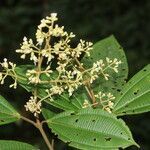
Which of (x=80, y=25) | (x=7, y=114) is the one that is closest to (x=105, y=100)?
(x=7, y=114)

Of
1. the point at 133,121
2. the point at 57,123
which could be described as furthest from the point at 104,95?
the point at 133,121

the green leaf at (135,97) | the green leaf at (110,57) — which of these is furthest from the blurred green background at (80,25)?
the green leaf at (135,97)

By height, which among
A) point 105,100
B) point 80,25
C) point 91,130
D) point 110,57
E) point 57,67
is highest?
point 80,25

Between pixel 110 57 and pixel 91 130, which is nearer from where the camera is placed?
pixel 91 130

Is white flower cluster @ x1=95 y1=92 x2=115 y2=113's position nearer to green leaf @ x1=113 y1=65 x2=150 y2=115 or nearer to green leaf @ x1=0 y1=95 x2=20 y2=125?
green leaf @ x1=113 y1=65 x2=150 y2=115

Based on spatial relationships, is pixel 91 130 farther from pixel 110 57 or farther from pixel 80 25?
pixel 80 25

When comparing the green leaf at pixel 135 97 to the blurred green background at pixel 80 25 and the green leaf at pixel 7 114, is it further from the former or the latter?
the blurred green background at pixel 80 25
